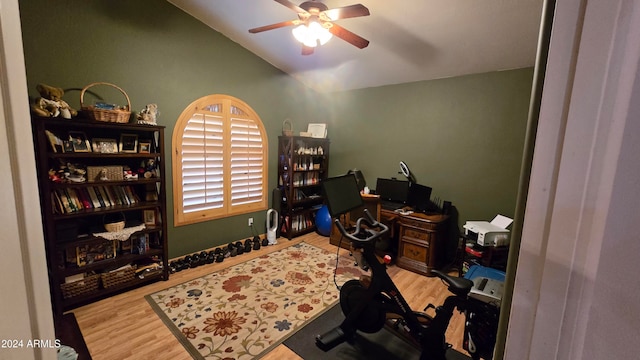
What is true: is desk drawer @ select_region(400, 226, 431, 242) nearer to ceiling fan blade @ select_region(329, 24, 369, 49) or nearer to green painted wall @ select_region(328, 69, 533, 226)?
green painted wall @ select_region(328, 69, 533, 226)

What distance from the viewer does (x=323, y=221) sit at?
4359mm

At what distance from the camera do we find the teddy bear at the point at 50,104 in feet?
6.75

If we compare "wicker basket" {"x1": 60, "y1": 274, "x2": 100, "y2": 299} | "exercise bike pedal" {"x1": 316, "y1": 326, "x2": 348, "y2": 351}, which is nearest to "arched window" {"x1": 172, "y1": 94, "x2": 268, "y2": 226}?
"wicker basket" {"x1": 60, "y1": 274, "x2": 100, "y2": 299}

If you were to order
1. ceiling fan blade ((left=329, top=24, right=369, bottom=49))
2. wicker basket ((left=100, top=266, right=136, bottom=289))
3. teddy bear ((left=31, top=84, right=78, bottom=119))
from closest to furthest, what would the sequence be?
1. teddy bear ((left=31, top=84, right=78, bottom=119))
2. ceiling fan blade ((left=329, top=24, right=369, bottom=49))
3. wicker basket ((left=100, top=266, right=136, bottom=289))

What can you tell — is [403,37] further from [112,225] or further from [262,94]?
[112,225]

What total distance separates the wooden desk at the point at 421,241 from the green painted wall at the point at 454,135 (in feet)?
1.74

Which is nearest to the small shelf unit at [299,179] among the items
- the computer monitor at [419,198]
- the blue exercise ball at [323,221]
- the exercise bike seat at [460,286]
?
the blue exercise ball at [323,221]

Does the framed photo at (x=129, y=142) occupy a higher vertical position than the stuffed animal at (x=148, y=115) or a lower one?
lower

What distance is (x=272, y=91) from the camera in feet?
→ 13.4

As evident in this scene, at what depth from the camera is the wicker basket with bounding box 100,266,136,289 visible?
97.2 inches

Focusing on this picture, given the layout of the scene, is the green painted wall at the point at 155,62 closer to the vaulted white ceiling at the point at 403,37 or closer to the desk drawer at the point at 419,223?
the vaulted white ceiling at the point at 403,37

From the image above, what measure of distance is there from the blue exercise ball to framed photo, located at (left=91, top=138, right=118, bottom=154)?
116 inches

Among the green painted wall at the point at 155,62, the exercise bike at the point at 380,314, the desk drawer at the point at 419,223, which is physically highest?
the green painted wall at the point at 155,62

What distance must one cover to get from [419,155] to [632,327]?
11.9ft
